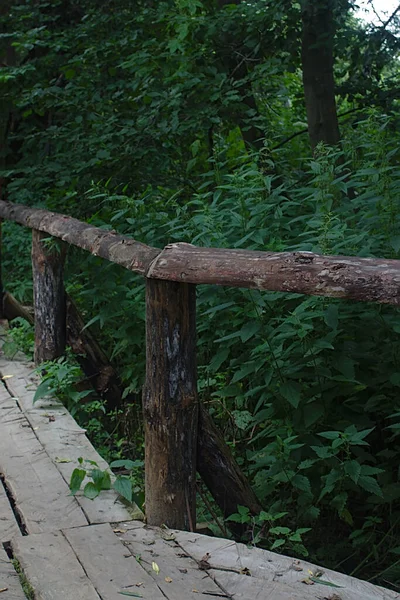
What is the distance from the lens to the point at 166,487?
10.4ft

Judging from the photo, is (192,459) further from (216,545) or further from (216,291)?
(216,291)

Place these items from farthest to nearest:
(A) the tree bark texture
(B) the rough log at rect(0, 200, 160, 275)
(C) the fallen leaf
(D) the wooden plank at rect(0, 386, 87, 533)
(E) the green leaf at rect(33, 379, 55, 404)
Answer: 1. (A) the tree bark texture
2. (E) the green leaf at rect(33, 379, 55, 404)
3. (B) the rough log at rect(0, 200, 160, 275)
4. (D) the wooden plank at rect(0, 386, 87, 533)
5. (C) the fallen leaf

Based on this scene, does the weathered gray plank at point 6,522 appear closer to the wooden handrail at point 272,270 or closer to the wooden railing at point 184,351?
the wooden railing at point 184,351

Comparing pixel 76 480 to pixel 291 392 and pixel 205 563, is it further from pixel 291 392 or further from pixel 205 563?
pixel 291 392

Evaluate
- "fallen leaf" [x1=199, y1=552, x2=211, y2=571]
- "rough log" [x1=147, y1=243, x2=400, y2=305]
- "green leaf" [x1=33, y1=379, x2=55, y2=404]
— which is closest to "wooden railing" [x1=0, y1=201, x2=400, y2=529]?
"rough log" [x1=147, y1=243, x2=400, y2=305]

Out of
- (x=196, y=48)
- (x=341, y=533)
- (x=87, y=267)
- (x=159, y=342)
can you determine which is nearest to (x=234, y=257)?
(x=159, y=342)

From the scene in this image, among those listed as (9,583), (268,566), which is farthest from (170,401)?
(9,583)

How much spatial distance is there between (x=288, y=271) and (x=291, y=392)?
1.19 metres

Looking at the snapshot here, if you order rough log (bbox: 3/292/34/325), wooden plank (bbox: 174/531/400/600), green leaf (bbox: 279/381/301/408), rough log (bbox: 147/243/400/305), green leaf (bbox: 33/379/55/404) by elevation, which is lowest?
wooden plank (bbox: 174/531/400/600)

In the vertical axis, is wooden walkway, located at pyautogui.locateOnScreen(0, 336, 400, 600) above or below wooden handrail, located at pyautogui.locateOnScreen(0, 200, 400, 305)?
below

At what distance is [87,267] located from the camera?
17.6ft

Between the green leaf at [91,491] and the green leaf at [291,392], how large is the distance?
38.7 inches

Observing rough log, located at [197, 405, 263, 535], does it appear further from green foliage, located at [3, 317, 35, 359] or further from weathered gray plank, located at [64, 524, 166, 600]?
green foliage, located at [3, 317, 35, 359]

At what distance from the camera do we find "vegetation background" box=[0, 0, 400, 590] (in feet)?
12.4
